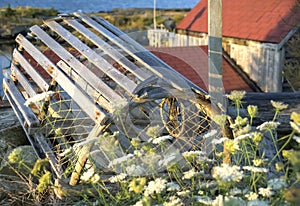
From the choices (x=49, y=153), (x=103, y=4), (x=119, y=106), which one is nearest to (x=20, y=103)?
(x=49, y=153)

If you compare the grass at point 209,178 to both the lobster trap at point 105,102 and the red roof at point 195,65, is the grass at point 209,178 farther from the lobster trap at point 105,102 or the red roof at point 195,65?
the red roof at point 195,65

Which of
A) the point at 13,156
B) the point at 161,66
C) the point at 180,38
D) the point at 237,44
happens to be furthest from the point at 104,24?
the point at 180,38

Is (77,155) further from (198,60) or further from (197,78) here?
(198,60)

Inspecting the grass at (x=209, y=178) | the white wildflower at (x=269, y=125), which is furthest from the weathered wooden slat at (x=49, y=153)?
the white wildflower at (x=269, y=125)

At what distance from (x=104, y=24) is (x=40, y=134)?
3.50 feet

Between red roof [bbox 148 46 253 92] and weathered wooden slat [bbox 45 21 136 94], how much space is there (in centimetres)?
413

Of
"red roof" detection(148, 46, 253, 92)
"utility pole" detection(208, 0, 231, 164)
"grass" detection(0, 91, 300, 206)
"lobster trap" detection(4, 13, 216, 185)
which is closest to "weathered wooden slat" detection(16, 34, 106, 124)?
"lobster trap" detection(4, 13, 216, 185)

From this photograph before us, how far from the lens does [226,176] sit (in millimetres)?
1341

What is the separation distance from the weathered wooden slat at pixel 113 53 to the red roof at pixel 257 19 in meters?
4.78

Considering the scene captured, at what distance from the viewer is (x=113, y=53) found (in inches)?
110

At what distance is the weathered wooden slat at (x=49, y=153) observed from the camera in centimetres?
246

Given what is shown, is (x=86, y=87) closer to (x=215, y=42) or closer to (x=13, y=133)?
(x=215, y=42)

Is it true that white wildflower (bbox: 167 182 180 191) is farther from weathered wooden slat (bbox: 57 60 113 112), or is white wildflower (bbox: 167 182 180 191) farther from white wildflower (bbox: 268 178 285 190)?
weathered wooden slat (bbox: 57 60 113 112)

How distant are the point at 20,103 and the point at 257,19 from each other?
5.94m
